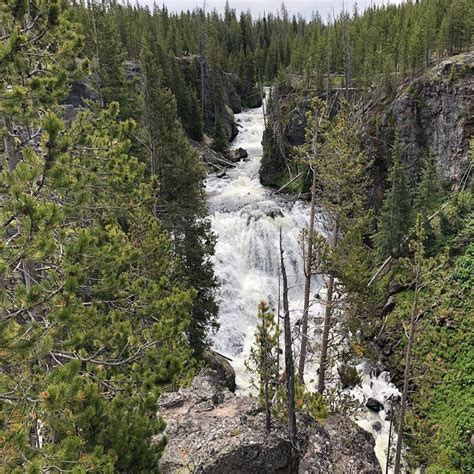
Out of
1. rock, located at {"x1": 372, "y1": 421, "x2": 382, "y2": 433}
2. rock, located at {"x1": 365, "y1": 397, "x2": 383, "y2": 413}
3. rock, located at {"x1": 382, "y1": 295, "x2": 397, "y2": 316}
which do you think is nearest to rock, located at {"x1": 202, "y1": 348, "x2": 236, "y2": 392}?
rock, located at {"x1": 365, "y1": 397, "x2": 383, "y2": 413}

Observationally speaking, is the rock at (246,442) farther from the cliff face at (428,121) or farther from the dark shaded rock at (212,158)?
the dark shaded rock at (212,158)

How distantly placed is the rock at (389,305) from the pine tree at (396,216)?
11.5ft

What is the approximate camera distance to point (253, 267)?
28.3 meters

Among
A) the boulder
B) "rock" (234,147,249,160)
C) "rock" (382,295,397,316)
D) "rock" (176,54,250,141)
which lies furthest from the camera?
"rock" (176,54,250,141)

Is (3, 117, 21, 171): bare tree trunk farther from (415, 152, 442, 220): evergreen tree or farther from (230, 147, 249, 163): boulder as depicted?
(230, 147, 249, 163): boulder

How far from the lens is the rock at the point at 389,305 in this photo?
23125 mm

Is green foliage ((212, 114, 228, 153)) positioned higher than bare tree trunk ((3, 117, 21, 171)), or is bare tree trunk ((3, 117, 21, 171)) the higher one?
bare tree trunk ((3, 117, 21, 171))

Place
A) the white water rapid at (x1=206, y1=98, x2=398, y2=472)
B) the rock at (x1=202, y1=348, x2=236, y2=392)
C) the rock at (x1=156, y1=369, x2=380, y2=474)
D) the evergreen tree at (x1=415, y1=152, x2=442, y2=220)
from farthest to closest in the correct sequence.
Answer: the evergreen tree at (x1=415, y1=152, x2=442, y2=220)
the white water rapid at (x1=206, y1=98, x2=398, y2=472)
the rock at (x1=202, y1=348, x2=236, y2=392)
the rock at (x1=156, y1=369, x2=380, y2=474)

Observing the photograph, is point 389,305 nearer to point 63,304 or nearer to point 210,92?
point 63,304

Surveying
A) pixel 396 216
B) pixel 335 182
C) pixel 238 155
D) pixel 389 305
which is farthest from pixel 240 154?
pixel 335 182

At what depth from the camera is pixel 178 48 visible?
59.4m

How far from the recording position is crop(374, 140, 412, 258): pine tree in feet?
80.3

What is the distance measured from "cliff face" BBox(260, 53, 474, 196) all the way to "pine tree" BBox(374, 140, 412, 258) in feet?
18.5

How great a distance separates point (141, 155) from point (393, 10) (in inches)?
2200
